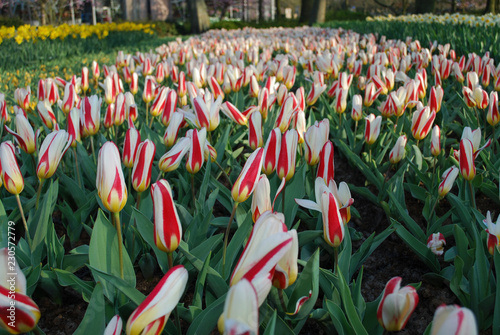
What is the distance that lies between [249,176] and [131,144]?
21.5 inches

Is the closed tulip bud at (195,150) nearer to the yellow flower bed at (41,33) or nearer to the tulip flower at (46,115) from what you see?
the tulip flower at (46,115)

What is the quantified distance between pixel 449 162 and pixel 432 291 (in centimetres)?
97

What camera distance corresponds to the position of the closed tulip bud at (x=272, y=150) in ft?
5.12

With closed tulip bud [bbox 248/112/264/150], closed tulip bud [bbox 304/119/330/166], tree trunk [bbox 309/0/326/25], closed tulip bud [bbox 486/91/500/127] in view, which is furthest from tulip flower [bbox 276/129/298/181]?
tree trunk [bbox 309/0/326/25]

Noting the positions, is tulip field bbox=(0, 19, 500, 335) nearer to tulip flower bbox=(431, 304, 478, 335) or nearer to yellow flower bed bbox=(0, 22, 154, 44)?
tulip flower bbox=(431, 304, 478, 335)

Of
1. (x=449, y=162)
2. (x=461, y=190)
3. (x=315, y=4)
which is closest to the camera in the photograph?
(x=461, y=190)

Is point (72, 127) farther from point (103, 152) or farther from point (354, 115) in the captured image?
point (354, 115)

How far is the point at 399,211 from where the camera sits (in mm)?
1809

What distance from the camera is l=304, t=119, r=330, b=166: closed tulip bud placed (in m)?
1.71

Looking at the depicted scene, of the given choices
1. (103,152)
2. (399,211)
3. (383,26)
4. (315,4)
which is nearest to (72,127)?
(103,152)

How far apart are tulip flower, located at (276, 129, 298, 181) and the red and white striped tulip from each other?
28 centimetres

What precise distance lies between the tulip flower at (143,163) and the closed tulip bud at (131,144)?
0.51ft

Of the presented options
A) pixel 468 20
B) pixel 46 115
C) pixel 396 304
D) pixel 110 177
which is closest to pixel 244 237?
pixel 110 177

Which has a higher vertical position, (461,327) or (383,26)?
(383,26)
